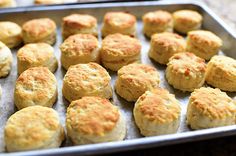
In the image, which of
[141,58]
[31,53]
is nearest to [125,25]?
[141,58]

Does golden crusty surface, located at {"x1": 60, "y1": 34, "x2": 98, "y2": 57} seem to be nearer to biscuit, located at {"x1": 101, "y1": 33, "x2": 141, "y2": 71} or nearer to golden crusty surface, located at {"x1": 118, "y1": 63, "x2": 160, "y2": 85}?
biscuit, located at {"x1": 101, "y1": 33, "x2": 141, "y2": 71}

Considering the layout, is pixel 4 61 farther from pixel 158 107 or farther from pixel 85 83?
pixel 158 107

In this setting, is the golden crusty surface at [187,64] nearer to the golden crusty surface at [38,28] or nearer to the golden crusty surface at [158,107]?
the golden crusty surface at [158,107]

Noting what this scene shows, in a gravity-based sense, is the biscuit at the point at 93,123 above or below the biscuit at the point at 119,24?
below

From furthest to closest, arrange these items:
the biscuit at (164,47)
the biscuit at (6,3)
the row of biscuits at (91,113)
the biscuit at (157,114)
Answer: the biscuit at (6,3) → the biscuit at (164,47) → the biscuit at (157,114) → the row of biscuits at (91,113)

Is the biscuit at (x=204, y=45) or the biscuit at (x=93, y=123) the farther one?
the biscuit at (x=204, y=45)

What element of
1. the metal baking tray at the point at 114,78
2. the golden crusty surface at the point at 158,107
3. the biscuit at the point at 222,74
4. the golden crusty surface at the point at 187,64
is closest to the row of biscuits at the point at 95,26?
the metal baking tray at the point at 114,78

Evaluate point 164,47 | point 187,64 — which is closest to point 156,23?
point 164,47

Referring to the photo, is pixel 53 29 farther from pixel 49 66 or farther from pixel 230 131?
pixel 230 131
